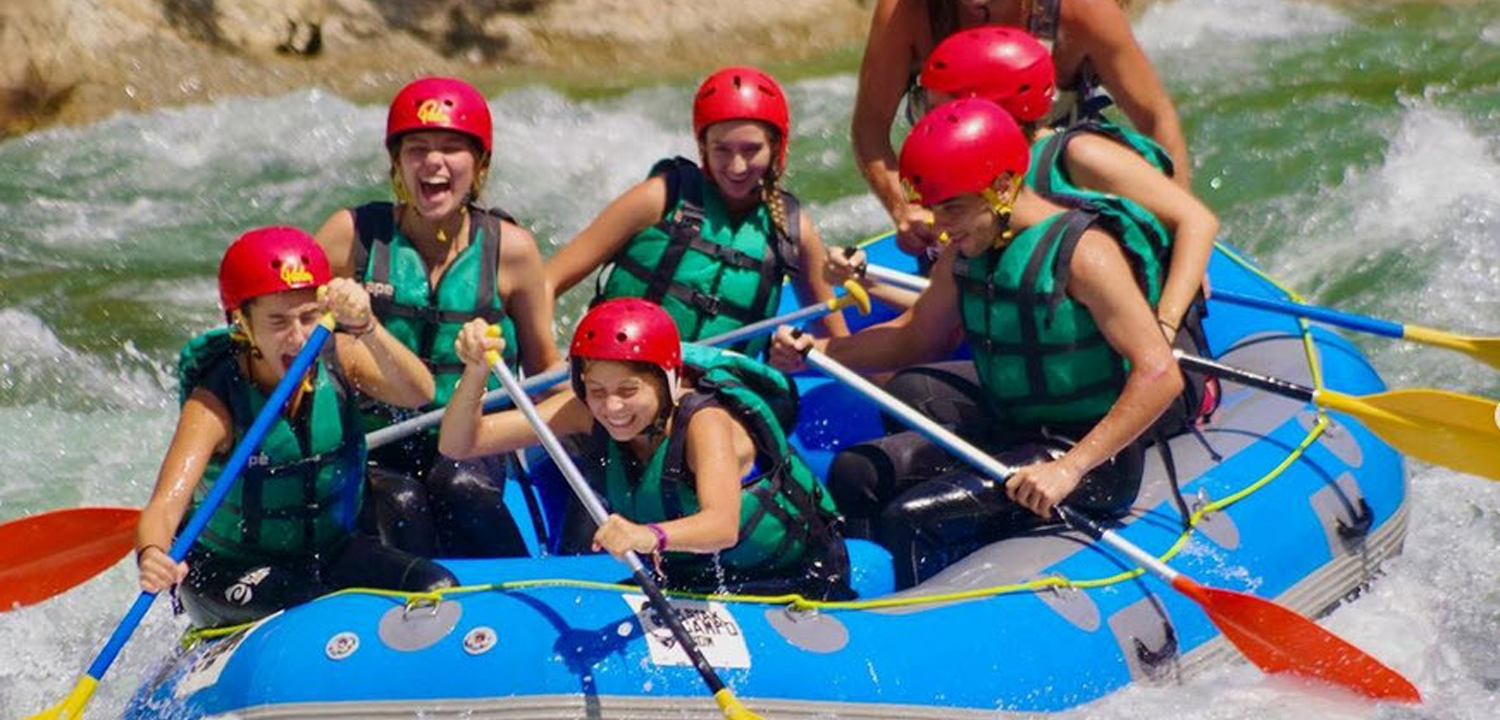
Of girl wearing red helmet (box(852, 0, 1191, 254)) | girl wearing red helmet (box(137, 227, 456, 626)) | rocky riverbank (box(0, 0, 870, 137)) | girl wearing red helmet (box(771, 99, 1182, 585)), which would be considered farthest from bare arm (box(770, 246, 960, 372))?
A: rocky riverbank (box(0, 0, 870, 137))

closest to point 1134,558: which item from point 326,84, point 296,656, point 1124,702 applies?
point 1124,702

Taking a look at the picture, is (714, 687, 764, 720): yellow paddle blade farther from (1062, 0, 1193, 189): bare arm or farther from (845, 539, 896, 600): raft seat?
(1062, 0, 1193, 189): bare arm

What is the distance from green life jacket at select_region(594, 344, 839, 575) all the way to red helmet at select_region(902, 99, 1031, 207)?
625 mm

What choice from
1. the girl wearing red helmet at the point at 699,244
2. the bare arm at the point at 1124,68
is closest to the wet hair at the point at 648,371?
the girl wearing red helmet at the point at 699,244

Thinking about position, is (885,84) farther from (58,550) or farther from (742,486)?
(58,550)

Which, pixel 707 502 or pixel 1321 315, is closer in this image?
pixel 707 502

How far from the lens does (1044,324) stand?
5504mm

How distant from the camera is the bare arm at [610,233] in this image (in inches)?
241

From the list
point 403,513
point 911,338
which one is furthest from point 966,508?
point 403,513

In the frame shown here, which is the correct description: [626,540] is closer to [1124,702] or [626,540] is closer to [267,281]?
[267,281]

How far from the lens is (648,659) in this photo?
15.8 feet

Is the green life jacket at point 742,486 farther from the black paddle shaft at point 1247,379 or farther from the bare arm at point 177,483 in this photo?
the black paddle shaft at point 1247,379

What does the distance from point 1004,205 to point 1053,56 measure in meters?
1.32

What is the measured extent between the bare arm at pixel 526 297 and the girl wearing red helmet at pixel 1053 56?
1061mm
